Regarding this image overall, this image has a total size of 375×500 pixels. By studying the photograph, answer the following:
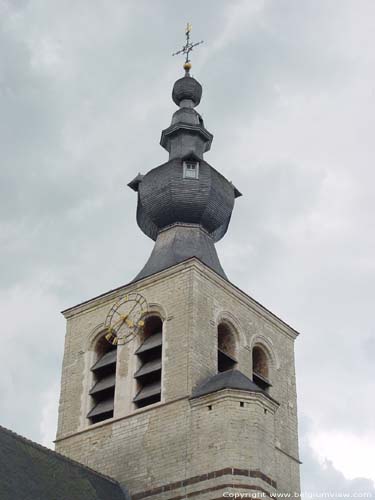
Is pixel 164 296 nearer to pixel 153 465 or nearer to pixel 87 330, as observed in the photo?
pixel 87 330

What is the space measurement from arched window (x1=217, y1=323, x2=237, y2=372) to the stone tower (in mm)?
28

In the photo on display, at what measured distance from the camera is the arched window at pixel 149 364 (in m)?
25.2

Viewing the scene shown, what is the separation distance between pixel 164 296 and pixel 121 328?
139 cm

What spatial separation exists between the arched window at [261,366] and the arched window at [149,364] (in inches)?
104

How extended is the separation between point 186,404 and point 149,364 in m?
2.20

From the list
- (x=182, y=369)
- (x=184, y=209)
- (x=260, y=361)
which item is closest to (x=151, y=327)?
(x=182, y=369)

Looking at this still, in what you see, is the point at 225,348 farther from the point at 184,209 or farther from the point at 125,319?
the point at 184,209

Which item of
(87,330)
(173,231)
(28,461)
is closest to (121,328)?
(87,330)

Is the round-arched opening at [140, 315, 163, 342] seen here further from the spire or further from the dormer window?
the dormer window

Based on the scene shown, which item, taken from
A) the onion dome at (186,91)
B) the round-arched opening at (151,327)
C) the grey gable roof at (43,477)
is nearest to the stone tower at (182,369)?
the round-arched opening at (151,327)

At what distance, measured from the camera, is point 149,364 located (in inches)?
1021

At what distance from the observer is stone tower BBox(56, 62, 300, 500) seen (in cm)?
2306

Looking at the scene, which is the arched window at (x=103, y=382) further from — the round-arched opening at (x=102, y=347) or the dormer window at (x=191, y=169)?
the dormer window at (x=191, y=169)

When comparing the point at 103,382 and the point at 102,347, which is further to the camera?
the point at 102,347
